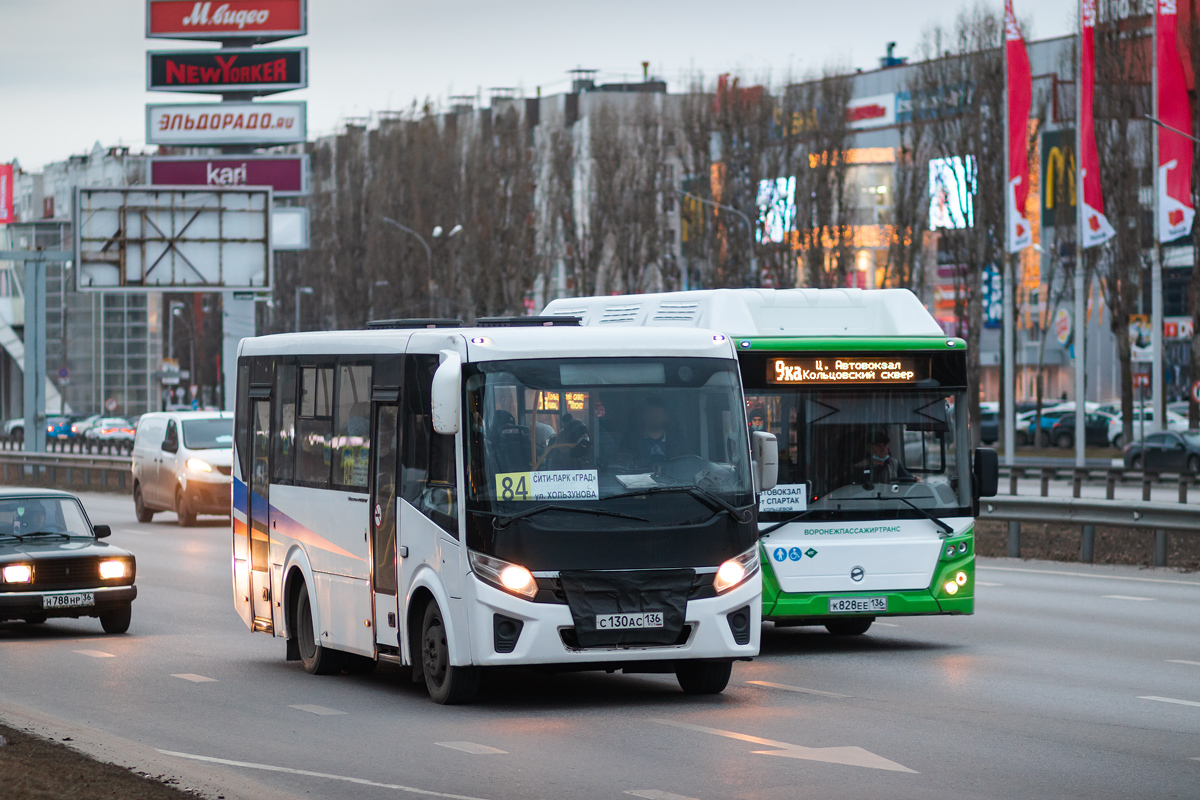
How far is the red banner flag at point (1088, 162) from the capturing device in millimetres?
42312

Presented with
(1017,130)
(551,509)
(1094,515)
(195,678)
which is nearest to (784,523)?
(551,509)

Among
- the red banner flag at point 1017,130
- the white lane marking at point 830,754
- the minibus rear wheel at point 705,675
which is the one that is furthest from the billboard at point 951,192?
the white lane marking at point 830,754

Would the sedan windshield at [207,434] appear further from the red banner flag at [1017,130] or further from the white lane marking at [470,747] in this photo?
the white lane marking at [470,747]

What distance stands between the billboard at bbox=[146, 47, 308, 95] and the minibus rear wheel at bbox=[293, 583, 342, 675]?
48193mm

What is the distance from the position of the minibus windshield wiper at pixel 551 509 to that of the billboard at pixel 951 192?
164 ft

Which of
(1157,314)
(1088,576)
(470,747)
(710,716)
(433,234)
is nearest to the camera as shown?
(470,747)

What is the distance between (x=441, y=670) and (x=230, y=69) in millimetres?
51457

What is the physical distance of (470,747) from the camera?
393 inches

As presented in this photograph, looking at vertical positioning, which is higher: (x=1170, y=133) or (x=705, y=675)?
(x=1170, y=133)

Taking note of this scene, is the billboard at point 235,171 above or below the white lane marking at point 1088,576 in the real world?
above

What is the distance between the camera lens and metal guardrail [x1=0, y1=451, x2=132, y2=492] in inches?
1934

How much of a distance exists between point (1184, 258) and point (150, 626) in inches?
2307

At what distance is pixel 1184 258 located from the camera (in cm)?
6969

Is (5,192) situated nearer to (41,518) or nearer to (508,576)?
(41,518)
